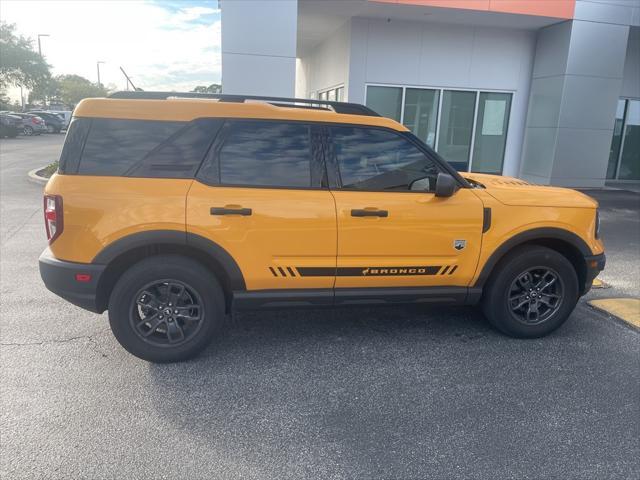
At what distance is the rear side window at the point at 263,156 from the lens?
3768 mm

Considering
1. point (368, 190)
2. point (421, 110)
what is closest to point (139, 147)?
point (368, 190)

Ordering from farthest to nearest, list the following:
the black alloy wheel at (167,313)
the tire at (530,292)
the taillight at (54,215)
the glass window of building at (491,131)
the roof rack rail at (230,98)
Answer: the glass window of building at (491,131)
the tire at (530,292)
the roof rack rail at (230,98)
the black alloy wheel at (167,313)
the taillight at (54,215)

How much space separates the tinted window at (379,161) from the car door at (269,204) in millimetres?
224

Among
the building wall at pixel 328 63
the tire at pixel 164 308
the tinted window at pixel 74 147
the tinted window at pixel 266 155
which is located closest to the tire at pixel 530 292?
the tinted window at pixel 266 155

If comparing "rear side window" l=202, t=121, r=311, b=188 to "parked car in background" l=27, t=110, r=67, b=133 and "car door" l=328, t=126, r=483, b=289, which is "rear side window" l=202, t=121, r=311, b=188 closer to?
"car door" l=328, t=126, r=483, b=289

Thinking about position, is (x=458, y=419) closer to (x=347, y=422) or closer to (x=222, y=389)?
(x=347, y=422)

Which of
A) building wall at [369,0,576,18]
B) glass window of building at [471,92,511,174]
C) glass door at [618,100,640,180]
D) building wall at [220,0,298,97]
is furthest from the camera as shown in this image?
glass door at [618,100,640,180]

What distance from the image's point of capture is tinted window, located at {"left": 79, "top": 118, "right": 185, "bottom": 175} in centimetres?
360

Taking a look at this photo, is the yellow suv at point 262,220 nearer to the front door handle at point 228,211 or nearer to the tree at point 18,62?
the front door handle at point 228,211

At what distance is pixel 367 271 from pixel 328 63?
12474mm

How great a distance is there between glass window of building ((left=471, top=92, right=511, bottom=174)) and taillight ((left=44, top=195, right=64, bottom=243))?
12522mm

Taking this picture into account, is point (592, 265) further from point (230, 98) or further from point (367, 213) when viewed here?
point (230, 98)

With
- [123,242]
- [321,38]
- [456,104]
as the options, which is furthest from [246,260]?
[321,38]

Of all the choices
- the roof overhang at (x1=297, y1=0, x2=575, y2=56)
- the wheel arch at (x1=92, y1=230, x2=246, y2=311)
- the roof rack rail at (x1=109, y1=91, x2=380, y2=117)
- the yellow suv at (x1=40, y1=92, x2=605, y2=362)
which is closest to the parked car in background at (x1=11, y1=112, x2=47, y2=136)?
the roof overhang at (x1=297, y1=0, x2=575, y2=56)
